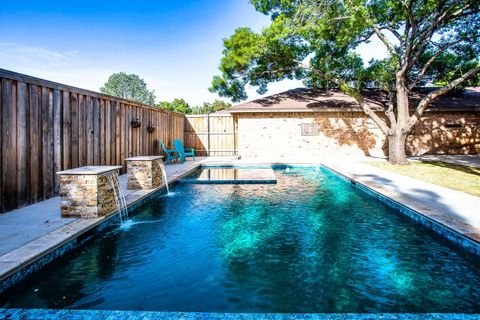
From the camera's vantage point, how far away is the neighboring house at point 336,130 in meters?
12.7

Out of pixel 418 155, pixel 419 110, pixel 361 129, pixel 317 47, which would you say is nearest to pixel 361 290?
pixel 419 110

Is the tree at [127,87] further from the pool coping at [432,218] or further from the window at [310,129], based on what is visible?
the pool coping at [432,218]

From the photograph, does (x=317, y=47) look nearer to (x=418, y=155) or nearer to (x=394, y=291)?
(x=418, y=155)

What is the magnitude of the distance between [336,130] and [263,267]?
11.2 m

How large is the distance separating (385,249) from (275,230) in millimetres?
1368

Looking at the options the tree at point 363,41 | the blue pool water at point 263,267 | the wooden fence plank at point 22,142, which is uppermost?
the tree at point 363,41

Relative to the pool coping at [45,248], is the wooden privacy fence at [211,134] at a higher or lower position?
higher

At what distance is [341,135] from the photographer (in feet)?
42.5

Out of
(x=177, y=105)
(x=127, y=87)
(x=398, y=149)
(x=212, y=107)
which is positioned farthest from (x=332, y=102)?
(x=127, y=87)

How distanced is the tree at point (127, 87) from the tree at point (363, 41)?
57085 mm

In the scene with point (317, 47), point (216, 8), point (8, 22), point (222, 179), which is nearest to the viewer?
point (222, 179)

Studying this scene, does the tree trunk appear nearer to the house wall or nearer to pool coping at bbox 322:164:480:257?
the house wall

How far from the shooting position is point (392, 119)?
34.3 feet

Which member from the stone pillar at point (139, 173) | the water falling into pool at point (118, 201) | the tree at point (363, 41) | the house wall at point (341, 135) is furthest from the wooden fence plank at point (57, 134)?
the house wall at point (341, 135)
